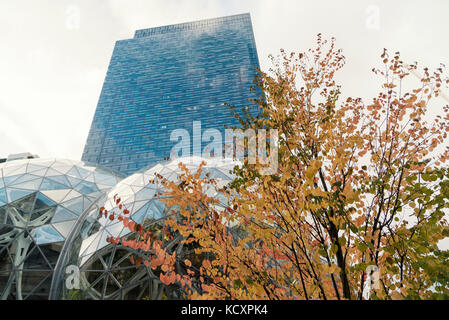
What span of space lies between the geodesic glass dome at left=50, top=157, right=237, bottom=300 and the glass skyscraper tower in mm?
53154

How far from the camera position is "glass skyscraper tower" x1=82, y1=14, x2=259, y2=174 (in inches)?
2697

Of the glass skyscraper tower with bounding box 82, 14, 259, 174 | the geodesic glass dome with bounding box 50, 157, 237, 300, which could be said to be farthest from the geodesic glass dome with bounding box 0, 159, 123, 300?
the glass skyscraper tower with bounding box 82, 14, 259, 174

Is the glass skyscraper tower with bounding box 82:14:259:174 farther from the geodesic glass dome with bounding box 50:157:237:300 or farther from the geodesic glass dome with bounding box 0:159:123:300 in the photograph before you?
the geodesic glass dome with bounding box 50:157:237:300

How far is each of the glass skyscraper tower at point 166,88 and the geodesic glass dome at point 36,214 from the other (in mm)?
48232

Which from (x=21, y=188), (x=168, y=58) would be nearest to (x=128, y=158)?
(x=168, y=58)

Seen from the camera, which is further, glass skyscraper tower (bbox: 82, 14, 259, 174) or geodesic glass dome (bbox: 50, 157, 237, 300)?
glass skyscraper tower (bbox: 82, 14, 259, 174)

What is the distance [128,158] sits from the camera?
66375mm

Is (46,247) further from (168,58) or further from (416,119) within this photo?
(168,58)

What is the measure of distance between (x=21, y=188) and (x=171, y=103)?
66.4m

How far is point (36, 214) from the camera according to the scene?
12.0m

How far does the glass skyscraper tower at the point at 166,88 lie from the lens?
68.5 meters

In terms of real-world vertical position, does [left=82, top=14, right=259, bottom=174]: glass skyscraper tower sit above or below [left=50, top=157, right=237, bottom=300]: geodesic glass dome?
above

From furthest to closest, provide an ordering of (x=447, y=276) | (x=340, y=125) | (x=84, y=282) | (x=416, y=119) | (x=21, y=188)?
(x=21, y=188)
(x=84, y=282)
(x=340, y=125)
(x=416, y=119)
(x=447, y=276)
